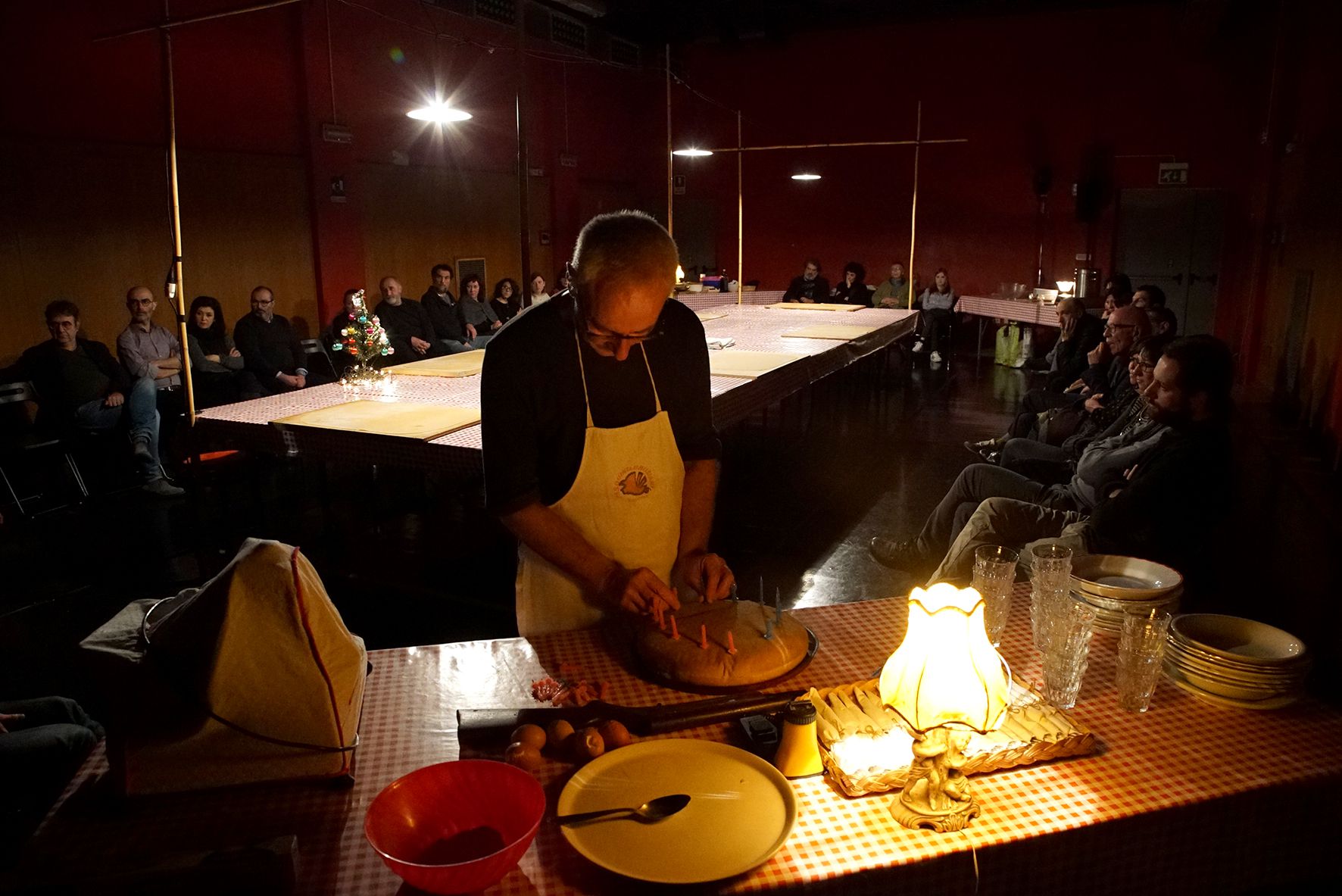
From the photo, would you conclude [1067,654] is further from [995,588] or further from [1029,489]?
[1029,489]

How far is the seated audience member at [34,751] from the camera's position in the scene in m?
1.89

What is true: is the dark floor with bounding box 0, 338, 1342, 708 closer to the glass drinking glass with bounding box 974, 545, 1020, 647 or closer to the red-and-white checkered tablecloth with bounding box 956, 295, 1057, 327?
the glass drinking glass with bounding box 974, 545, 1020, 647

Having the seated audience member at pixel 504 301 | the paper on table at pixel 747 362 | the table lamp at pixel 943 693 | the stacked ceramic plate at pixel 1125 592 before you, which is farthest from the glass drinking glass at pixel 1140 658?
the seated audience member at pixel 504 301

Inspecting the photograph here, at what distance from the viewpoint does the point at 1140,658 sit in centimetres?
150

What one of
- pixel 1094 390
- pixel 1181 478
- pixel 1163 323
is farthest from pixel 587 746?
pixel 1094 390

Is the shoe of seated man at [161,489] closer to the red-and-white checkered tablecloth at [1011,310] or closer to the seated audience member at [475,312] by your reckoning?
the seated audience member at [475,312]

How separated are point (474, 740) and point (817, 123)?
1260 cm

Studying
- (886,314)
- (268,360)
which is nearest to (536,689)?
(268,360)

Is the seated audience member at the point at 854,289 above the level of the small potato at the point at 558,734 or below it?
above

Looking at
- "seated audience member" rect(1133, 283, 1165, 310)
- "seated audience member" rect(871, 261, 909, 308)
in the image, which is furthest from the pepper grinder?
"seated audience member" rect(871, 261, 909, 308)

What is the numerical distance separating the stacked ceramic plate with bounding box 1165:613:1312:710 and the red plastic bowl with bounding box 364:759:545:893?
1.16 metres

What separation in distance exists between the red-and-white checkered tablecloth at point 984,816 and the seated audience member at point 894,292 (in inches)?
398

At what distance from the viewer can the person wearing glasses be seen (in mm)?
1811

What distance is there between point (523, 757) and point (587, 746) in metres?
0.10
